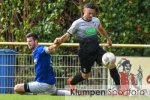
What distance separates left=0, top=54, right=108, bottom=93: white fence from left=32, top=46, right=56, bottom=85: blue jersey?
2214 mm

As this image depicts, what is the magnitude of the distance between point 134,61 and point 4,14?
5.76m

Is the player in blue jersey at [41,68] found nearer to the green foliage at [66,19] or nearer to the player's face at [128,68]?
the player's face at [128,68]

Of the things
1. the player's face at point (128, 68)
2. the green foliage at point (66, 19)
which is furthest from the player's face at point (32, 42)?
the green foliage at point (66, 19)

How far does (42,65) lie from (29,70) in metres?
2.62

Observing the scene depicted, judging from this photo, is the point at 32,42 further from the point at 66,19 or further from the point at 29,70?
the point at 66,19

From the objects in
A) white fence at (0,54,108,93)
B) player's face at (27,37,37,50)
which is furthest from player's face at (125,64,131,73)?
player's face at (27,37,37,50)

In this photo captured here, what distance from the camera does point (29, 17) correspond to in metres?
16.1

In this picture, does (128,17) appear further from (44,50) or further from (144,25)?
(44,50)

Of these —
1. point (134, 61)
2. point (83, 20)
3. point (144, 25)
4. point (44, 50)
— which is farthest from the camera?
point (144, 25)

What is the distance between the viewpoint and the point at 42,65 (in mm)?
9812

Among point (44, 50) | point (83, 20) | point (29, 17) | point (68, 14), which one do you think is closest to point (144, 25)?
point (68, 14)

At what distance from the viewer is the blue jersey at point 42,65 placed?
971cm

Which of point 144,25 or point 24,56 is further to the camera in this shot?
point 144,25

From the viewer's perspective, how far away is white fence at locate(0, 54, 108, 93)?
39.8 feet
